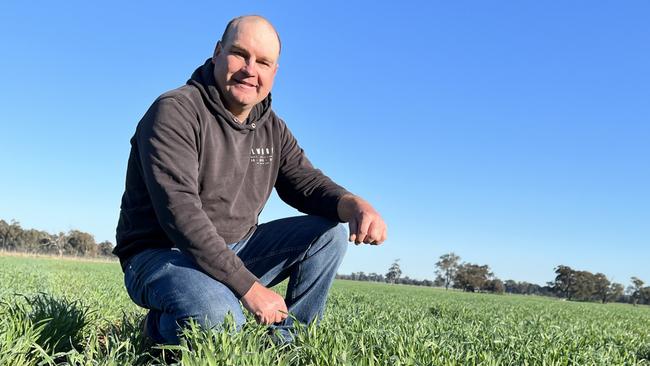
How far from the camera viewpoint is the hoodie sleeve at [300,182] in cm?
400

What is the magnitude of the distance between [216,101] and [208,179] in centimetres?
51

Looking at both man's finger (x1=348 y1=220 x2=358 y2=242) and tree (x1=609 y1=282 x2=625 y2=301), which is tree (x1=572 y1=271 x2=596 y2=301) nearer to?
tree (x1=609 y1=282 x2=625 y2=301)

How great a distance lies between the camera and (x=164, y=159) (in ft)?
9.73

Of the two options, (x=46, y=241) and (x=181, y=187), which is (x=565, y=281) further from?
(x=181, y=187)

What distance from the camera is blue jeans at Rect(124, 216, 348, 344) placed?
2926mm

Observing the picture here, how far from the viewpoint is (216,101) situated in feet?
11.2

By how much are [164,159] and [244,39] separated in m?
0.93

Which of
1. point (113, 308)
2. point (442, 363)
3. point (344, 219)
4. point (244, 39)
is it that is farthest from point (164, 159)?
point (113, 308)

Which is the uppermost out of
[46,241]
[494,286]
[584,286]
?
[584,286]

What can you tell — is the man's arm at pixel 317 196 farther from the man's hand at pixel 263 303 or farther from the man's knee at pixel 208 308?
the man's knee at pixel 208 308

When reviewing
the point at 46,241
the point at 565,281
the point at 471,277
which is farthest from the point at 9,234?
the point at 565,281

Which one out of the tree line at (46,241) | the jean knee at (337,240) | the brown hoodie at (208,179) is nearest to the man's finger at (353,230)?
the jean knee at (337,240)

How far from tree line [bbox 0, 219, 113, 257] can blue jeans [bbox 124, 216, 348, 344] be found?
413 feet

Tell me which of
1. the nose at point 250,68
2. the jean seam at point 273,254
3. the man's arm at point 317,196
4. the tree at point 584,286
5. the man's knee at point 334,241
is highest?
the tree at point 584,286
